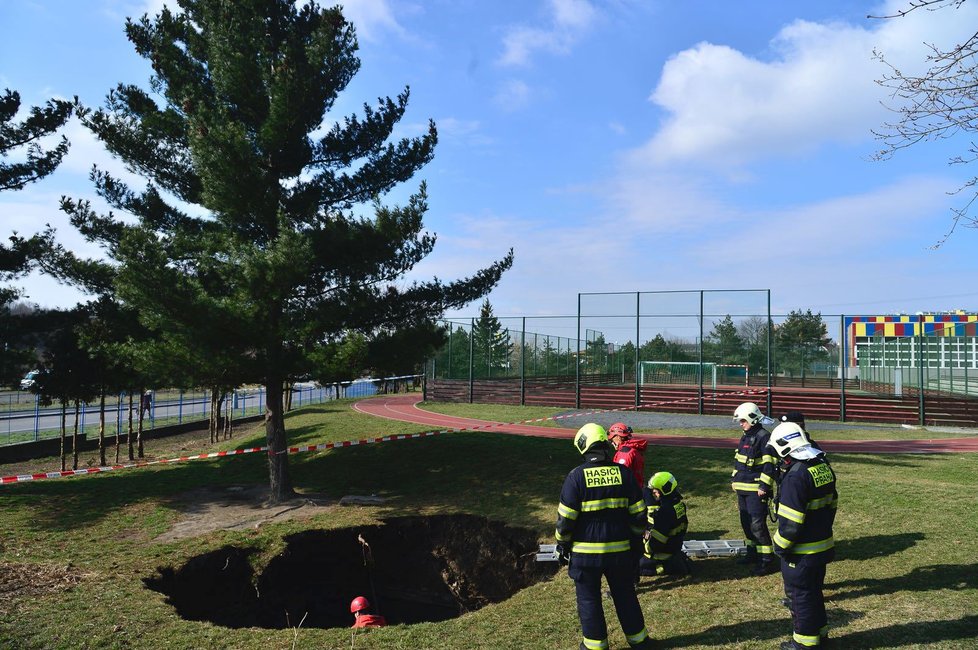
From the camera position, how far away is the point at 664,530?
701 centimetres

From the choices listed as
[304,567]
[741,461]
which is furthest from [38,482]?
[741,461]

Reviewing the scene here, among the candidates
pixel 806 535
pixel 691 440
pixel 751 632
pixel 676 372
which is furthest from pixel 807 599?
pixel 676 372

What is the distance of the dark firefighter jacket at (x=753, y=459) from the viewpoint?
6.86 metres

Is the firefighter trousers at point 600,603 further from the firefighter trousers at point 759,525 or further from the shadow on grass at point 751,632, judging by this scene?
the firefighter trousers at point 759,525

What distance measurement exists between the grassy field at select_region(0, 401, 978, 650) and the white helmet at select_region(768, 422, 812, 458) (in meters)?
1.63

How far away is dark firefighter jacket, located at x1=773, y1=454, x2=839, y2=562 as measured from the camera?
192 inches

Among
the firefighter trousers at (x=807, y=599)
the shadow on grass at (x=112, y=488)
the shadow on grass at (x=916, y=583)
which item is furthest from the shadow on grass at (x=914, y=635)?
the shadow on grass at (x=112, y=488)

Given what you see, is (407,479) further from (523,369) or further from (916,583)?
(523,369)

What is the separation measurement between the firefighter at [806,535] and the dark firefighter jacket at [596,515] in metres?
1.23

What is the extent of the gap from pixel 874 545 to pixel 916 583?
4.49ft

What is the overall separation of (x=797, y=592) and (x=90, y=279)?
14.2 m

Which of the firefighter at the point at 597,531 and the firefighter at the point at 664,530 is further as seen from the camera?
the firefighter at the point at 664,530

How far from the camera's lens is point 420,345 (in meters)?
13.1

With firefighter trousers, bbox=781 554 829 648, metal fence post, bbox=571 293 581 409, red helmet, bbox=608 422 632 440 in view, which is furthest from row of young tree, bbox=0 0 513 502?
metal fence post, bbox=571 293 581 409
